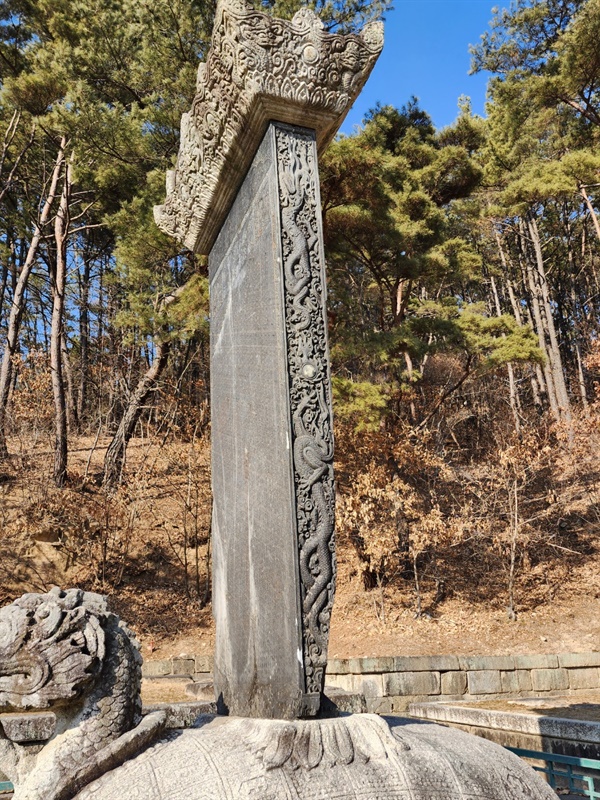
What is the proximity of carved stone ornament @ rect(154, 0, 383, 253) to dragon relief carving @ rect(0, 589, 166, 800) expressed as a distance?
2.30 m

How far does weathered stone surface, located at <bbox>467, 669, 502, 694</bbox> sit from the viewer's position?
373 inches

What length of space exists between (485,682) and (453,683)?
1.73ft

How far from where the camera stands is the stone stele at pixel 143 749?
216 cm

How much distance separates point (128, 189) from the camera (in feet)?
46.1

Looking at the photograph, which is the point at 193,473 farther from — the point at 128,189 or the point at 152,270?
the point at 128,189

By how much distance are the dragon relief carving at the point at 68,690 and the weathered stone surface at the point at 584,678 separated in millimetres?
9179

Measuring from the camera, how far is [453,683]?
371 inches

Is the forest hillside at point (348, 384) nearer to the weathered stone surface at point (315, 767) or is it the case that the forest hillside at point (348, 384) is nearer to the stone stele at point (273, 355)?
the stone stele at point (273, 355)

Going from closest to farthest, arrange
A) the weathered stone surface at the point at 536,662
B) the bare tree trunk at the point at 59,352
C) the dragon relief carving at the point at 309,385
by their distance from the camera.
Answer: the dragon relief carving at the point at 309,385 → the weathered stone surface at the point at 536,662 → the bare tree trunk at the point at 59,352

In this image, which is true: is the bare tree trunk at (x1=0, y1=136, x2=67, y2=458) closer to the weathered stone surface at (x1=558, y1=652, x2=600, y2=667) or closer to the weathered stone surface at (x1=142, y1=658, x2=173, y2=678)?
the weathered stone surface at (x1=142, y1=658, x2=173, y2=678)

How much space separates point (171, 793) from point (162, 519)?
525 inches

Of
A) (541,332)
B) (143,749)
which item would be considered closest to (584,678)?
(143,749)

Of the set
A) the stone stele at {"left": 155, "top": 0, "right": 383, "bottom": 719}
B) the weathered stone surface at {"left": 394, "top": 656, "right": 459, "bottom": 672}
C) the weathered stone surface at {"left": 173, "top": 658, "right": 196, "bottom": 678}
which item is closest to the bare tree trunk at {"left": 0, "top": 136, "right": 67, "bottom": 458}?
the weathered stone surface at {"left": 173, "top": 658, "right": 196, "bottom": 678}

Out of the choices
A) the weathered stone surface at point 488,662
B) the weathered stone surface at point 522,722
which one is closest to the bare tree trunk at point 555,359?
the weathered stone surface at point 488,662
